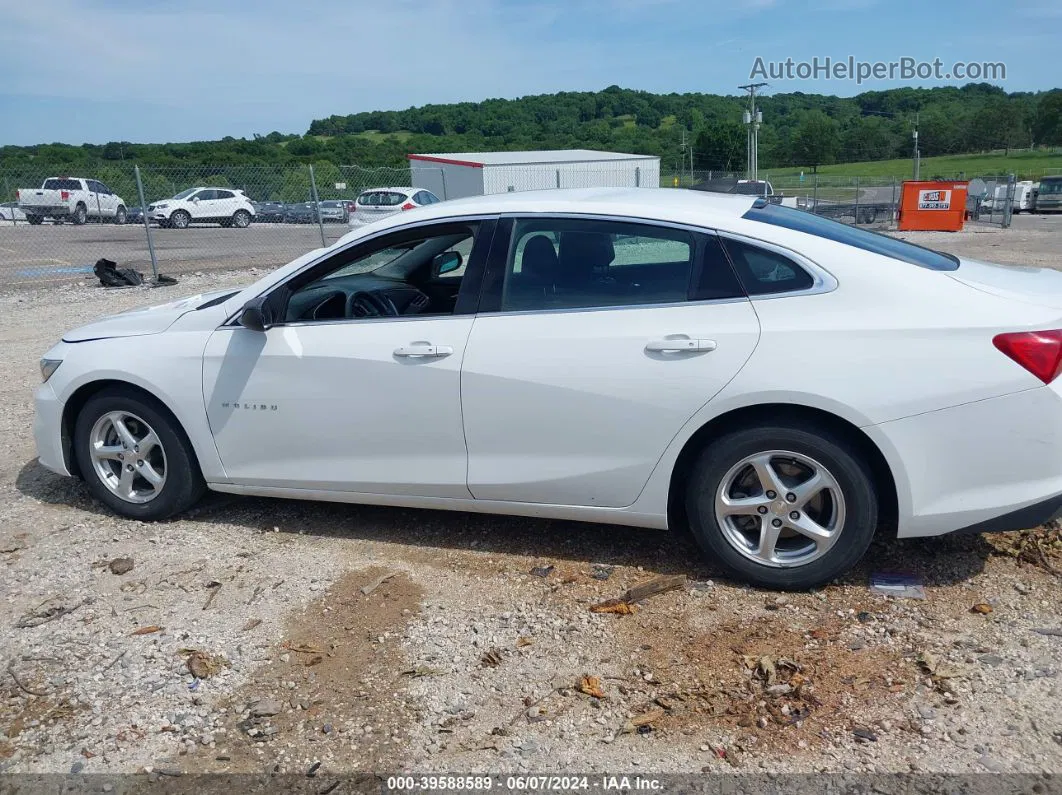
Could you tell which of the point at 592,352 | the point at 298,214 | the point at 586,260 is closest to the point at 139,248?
the point at 298,214

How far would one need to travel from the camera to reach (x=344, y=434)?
13.8ft

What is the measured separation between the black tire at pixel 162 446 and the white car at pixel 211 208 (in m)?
30.3

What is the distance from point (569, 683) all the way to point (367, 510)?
1.96 meters

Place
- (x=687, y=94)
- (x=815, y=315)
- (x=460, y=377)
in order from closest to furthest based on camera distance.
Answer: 1. (x=815, y=315)
2. (x=460, y=377)
3. (x=687, y=94)

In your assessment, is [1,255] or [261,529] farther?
[1,255]

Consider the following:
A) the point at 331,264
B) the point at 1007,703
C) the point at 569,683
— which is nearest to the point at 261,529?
the point at 331,264

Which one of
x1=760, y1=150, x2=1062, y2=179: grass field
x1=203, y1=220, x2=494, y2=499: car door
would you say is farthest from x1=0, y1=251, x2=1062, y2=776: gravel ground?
x1=760, y1=150, x2=1062, y2=179: grass field

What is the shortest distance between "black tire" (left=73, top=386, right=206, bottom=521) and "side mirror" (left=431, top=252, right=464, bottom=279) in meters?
1.55

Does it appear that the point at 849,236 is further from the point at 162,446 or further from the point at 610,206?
the point at 162,446

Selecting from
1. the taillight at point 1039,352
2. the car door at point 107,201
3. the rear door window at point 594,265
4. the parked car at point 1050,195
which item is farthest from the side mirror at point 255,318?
the parked car at point 1050,195

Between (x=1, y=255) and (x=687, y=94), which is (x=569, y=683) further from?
(x=687, y=94)

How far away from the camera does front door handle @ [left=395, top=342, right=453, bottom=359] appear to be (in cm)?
397

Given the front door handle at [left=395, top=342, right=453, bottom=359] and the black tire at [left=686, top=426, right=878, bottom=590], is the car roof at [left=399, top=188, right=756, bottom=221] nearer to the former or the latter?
the front door handle at [left=395, top=342, right=453, bottom=359]

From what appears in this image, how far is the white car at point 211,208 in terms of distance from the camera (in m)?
33.2
